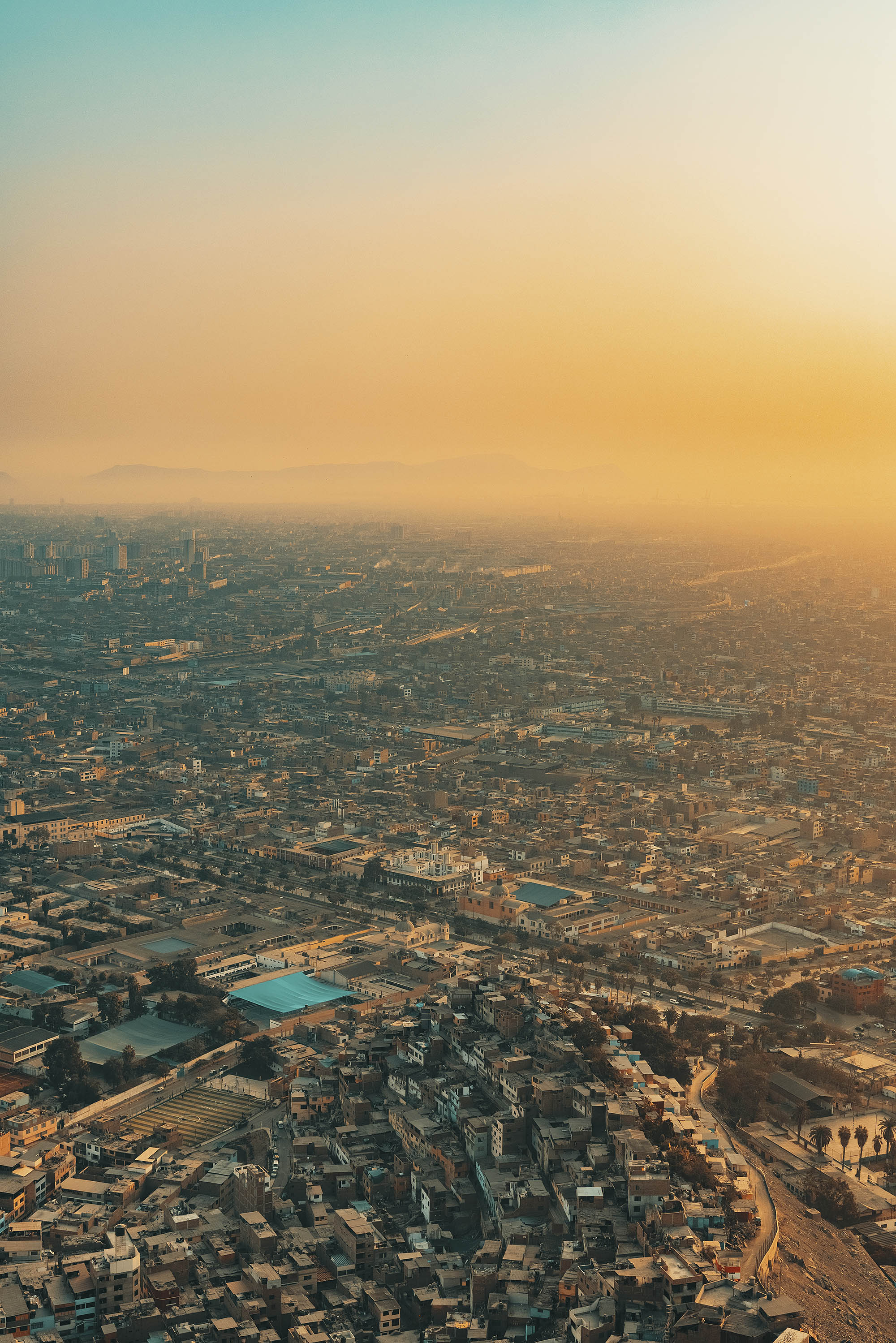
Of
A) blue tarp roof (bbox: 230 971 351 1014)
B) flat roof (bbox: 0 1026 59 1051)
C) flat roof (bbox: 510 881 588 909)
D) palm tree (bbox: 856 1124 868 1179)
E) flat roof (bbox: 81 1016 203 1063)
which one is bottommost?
palm tree (bbox: 856 1124 868 1179)

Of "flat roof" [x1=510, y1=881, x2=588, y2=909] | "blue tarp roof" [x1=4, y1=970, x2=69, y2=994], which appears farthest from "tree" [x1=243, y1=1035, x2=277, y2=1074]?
"flat roof" [x1=510, y1=881, x2=588, y2=909]

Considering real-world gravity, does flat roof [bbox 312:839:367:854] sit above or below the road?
below

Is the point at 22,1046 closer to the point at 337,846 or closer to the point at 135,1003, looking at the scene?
the point at 135,1003

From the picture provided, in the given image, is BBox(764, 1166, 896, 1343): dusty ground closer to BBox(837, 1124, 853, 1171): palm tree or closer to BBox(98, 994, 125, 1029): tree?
BBox(837, 1124, 853, 1171): palm tree

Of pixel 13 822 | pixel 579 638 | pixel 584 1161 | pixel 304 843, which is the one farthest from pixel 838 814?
pixel 579 638

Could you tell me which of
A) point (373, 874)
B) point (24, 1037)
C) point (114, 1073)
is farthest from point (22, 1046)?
point (373, 874)

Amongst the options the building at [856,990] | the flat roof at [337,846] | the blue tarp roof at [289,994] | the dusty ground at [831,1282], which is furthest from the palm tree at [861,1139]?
the flat roof at [337,846]

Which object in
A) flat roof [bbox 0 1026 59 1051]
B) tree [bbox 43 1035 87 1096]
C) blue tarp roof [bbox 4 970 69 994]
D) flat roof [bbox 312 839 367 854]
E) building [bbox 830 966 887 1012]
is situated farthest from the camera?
flat roof [bbox 312 839 367 854]
